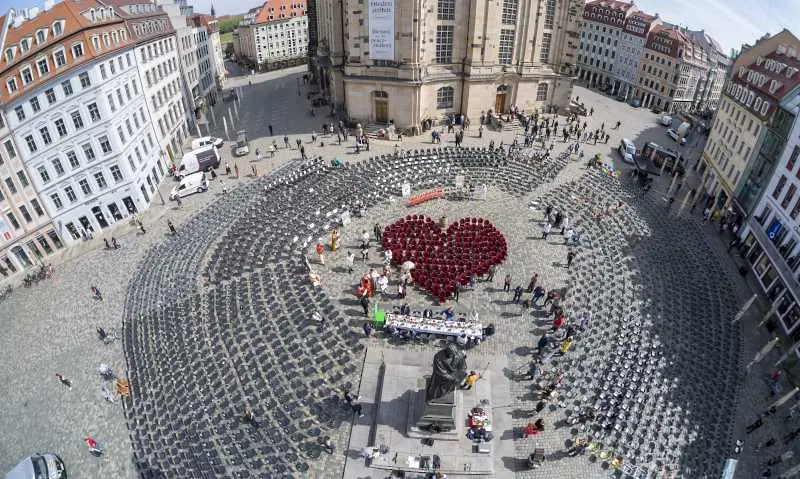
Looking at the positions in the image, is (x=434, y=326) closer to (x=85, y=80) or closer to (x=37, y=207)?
(x=37, y=207)

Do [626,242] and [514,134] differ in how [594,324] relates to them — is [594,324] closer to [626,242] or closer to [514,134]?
[626,242]

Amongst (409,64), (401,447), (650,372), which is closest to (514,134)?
(409,64)

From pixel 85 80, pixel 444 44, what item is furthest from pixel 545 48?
pixel 85 80

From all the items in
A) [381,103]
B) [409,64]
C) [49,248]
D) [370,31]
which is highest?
[370,31]

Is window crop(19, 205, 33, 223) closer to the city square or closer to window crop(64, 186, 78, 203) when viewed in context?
window crop(64, 186, 78, 203)

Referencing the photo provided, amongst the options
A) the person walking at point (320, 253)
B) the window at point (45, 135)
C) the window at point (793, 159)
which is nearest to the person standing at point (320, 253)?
the person walking at point (320, 253)

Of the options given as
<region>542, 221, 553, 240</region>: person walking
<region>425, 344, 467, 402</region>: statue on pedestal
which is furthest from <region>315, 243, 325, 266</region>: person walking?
<region>542, 221, 553, 240</region>: person walking
